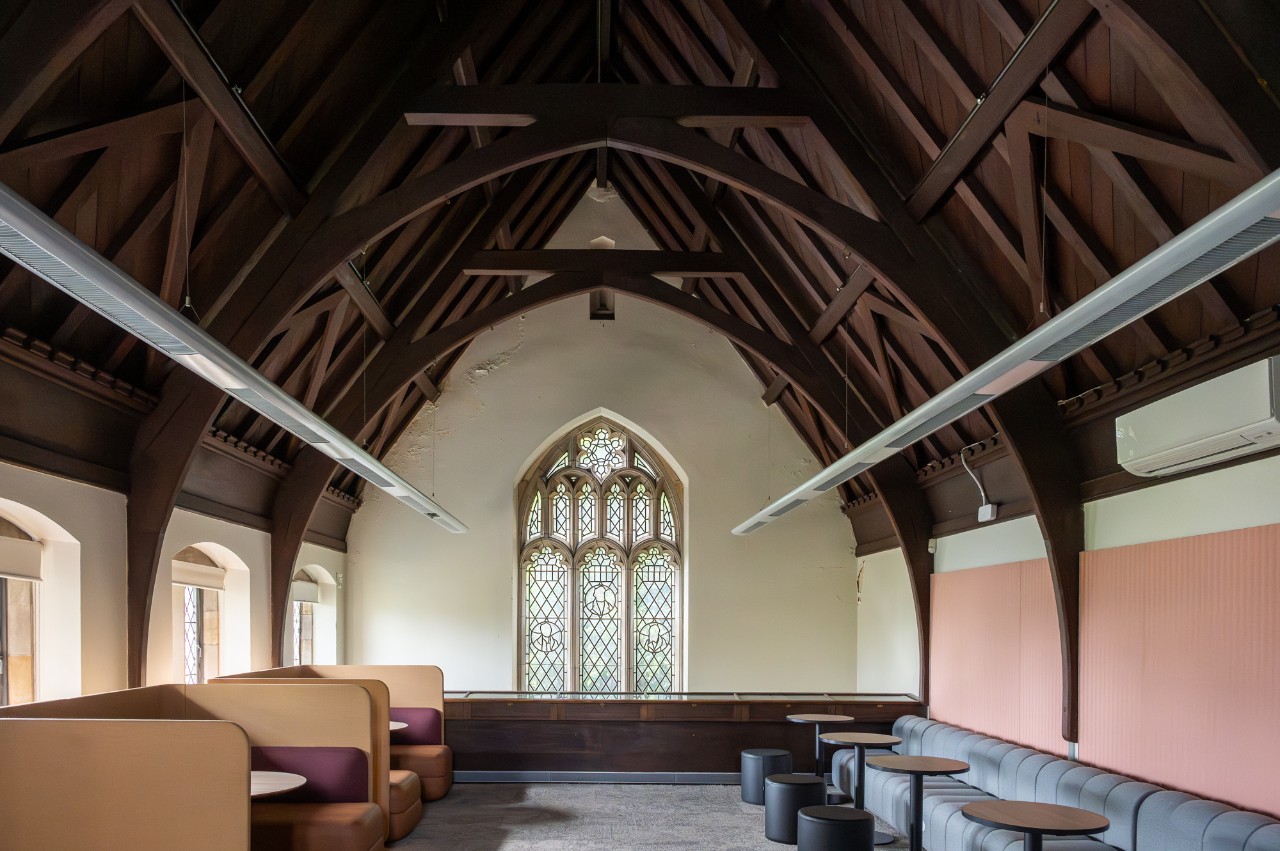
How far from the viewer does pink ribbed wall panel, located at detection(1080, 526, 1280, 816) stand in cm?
524

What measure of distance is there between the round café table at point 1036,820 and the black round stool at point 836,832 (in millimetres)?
1363

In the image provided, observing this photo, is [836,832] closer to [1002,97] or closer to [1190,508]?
[1190,508]

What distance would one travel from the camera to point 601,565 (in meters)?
14.1

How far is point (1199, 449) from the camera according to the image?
215 inches

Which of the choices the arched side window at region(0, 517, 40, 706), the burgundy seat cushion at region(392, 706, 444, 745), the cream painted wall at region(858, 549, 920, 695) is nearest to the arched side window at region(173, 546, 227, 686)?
the burgundy seat cushion at region(392, 706, 444, 745)

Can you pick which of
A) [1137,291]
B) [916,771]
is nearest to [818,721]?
[916,771]

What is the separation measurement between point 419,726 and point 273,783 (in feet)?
12.1

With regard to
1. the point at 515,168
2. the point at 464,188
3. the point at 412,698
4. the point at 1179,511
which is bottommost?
the point at 412,698

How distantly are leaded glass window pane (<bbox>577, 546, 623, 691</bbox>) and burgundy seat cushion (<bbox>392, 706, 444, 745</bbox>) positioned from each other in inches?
163

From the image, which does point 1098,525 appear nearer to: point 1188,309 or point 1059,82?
point 1188,309

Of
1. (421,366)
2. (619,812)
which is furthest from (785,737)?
(421,366)

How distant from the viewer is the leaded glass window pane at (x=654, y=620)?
45.8 feet

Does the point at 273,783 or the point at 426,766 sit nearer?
the point at 273,783

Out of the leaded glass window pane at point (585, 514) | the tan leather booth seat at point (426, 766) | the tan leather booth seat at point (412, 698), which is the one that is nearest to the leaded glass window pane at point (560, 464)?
the leaded glass window pane at point (585, 514)
